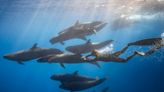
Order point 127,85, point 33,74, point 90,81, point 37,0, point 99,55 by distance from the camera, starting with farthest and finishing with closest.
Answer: point 33,74, point 127,85, point 37,0, point 90,81, point 99,55

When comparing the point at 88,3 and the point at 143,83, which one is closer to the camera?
the point at 88,3

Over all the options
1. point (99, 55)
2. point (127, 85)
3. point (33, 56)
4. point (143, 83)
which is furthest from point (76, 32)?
point (127, 85)

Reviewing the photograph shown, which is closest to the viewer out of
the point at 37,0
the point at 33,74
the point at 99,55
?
the point at 99,55

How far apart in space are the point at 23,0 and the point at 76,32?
22279 millimetres

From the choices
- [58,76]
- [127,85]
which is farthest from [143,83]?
[58,76]

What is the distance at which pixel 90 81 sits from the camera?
12680 millimetres

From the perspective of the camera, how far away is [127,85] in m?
46.9

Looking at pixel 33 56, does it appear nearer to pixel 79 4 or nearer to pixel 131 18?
pixel 79 4

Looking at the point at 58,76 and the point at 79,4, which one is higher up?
the point at 58,76

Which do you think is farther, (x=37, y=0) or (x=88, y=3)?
(x=88, y=3)

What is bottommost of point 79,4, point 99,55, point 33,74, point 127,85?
point 33,74

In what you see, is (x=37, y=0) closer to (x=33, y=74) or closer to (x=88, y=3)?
(x=88, y=3)

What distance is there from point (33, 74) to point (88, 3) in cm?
10597

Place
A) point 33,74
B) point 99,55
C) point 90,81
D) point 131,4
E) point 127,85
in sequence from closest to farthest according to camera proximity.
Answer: point 99,55
point 90,81
point 131,4
point 127,85
point 33,74
